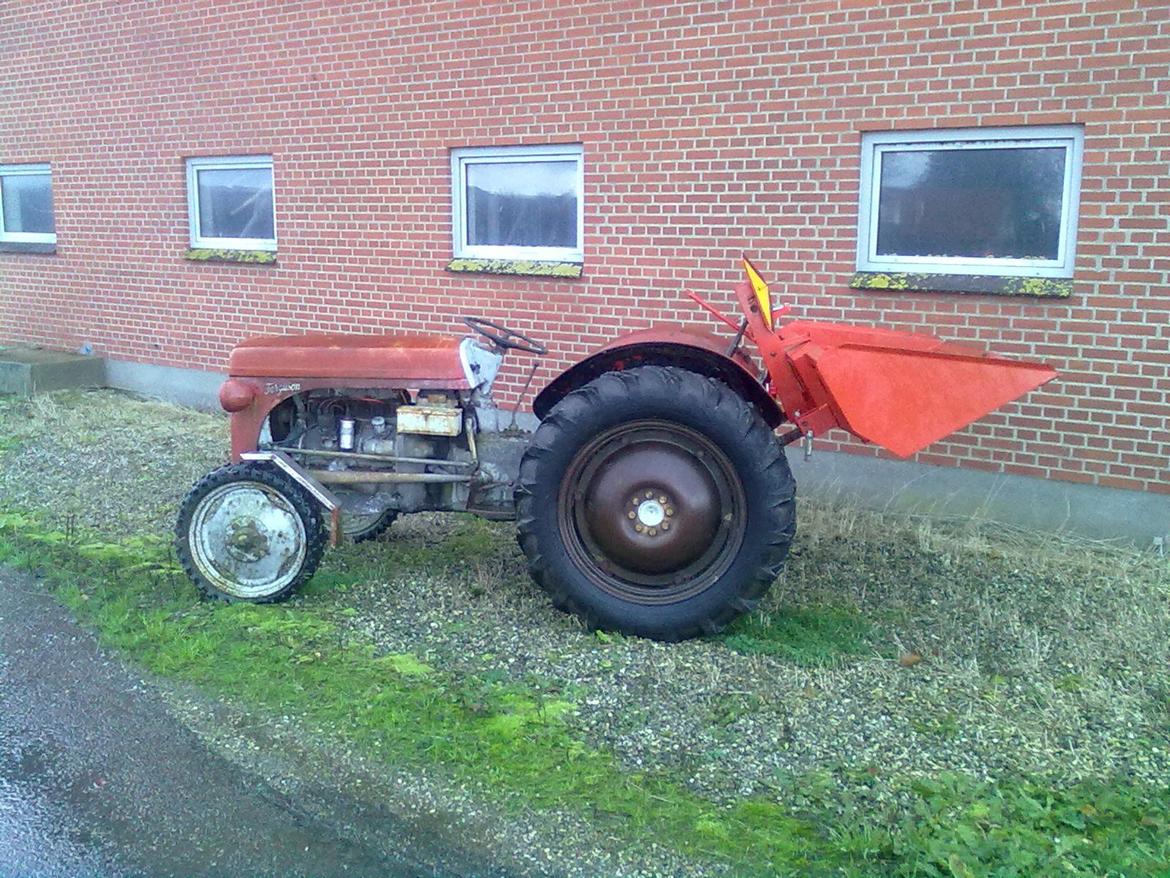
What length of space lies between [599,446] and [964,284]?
9.37 ft

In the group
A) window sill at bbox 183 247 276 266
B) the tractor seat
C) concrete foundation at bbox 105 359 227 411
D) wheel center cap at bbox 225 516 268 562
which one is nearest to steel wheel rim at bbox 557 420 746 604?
the tractor seat

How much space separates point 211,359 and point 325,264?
70.2 inches

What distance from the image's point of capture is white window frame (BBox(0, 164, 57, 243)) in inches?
448

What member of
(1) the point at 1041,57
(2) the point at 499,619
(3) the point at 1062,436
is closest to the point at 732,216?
(1) the point at 1041,57

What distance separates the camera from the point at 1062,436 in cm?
619

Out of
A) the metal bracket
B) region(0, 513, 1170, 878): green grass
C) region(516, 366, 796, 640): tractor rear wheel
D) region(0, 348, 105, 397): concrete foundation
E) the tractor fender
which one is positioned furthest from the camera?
region(0, 348, 105, 397): concrete foundation

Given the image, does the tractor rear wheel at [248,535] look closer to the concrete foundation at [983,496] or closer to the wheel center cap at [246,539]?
the wheel center cap at [246,539]

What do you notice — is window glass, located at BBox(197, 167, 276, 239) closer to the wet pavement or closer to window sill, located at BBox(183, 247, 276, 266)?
window sill, located at BBox(183, 247, 276, 266)

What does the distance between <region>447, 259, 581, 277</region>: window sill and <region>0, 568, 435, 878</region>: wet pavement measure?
4.32 m

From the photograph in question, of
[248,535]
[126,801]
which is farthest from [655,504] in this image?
[126,801]

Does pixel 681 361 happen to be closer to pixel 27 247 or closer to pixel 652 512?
pixel 652 512

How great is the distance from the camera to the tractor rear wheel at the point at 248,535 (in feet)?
16.3

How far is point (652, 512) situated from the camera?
4570 mm

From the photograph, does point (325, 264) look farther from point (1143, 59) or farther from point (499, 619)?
point (1143, 59)
